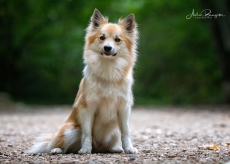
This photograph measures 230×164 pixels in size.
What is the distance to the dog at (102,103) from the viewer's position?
5.30 metres

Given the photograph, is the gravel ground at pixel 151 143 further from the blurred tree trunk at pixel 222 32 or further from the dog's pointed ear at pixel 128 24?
the blurred tree trunk at pixel 222 32

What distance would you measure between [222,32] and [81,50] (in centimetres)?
711

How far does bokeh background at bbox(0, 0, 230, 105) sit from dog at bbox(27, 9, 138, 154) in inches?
492

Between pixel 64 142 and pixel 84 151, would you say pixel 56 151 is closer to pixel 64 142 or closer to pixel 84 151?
pixel 64 142

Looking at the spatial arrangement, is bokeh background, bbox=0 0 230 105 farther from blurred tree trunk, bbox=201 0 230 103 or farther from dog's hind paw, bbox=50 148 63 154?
dog's hind paw, bbox=50 148 63 154

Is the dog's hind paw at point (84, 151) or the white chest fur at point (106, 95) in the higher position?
the white chest fur at point (106, 95)

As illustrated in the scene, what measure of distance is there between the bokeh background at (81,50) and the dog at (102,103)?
12499 millimetres

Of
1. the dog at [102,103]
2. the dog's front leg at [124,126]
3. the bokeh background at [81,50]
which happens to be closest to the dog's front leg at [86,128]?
the dog at [102,103]

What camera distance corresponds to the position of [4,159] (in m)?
4.63

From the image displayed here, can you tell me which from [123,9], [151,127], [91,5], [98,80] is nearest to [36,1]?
[91,5]

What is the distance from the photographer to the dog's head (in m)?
5.48

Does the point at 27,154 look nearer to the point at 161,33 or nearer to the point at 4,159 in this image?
the point at 4,159

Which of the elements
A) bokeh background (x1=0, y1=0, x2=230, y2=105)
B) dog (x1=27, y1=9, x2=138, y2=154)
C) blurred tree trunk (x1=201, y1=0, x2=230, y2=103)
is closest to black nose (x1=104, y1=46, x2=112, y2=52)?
dog (x1=27, y1=9, x2=138, y2=154)

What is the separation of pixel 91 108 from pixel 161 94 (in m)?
14.6
